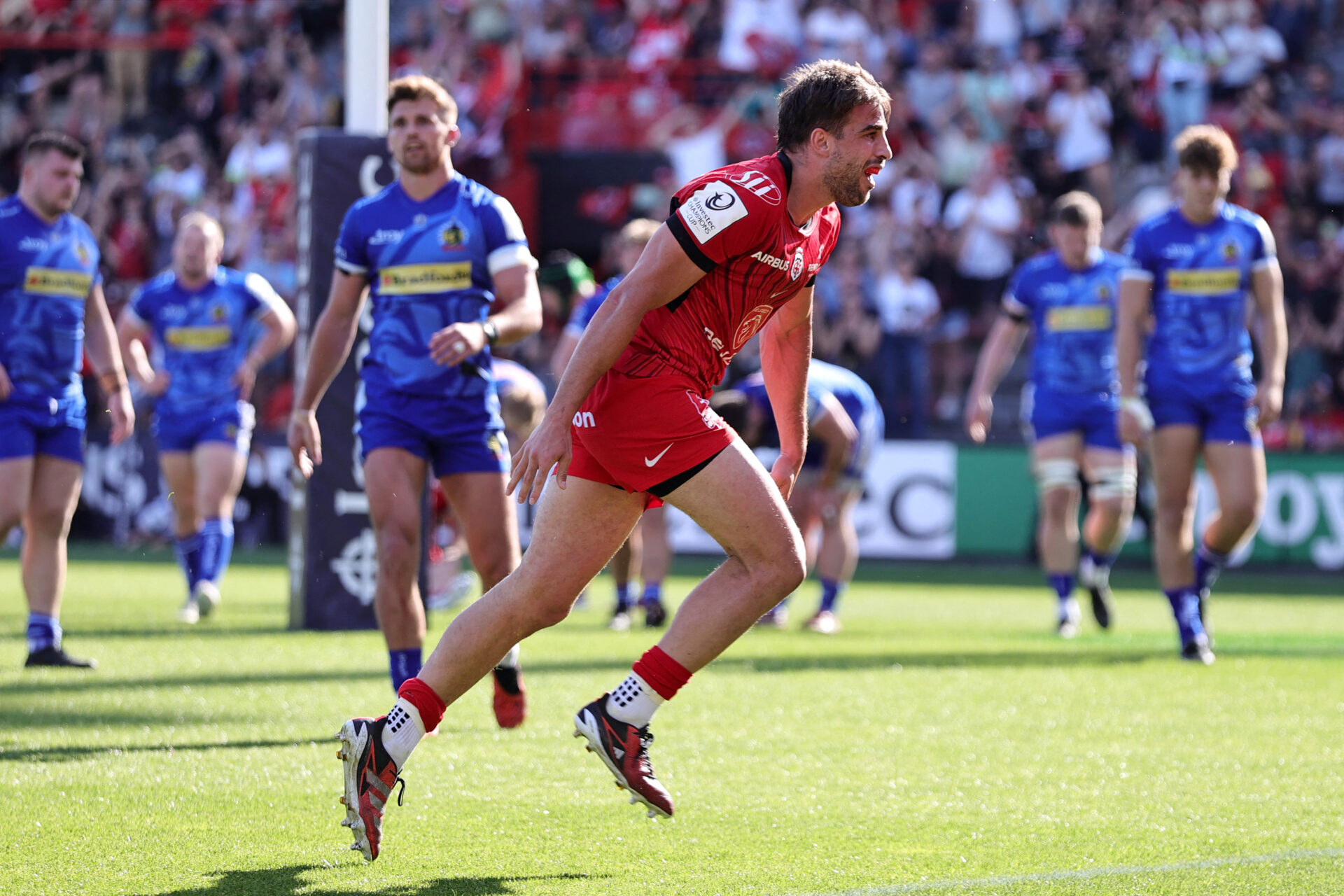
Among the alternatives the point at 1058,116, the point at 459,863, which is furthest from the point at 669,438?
the point at 1058,116

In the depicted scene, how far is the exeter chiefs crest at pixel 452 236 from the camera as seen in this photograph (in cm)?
647

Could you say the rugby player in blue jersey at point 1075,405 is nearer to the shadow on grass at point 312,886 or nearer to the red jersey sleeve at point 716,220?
the red jersey sleeve at point 716,220

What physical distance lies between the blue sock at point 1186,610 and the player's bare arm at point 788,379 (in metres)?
4.76

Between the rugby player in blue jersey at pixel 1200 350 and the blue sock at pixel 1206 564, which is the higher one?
the rugby player in blue jersey at pixel 1200 350

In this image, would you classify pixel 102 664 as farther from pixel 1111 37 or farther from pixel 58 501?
pixel 1111 37

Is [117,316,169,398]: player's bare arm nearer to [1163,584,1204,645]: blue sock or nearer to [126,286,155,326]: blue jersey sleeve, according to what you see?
[126,286,155,326]: blue jersey sleeve

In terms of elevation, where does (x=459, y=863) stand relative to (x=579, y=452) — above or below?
below

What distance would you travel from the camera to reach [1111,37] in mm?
20141

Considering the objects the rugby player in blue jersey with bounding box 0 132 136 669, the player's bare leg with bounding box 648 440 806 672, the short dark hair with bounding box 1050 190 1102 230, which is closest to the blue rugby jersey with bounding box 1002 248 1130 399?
the short dark hair with bounding box 1050 190 1102 230

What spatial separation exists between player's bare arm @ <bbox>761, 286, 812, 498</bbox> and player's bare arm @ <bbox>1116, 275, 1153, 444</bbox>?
436 cm

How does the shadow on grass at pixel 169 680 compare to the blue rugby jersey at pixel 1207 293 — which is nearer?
the shadow on grass at pixel 169 680

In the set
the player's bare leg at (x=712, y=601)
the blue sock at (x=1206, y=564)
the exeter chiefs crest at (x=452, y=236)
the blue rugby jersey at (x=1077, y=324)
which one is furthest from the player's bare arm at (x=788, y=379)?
the blue rugby jersey at (x=1077, y=324)

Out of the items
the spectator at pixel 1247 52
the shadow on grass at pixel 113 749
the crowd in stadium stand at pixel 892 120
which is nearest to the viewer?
the shadow on grass at pixel 113 749

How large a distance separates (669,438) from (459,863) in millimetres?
1274
